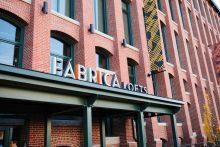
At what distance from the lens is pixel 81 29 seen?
13422mm

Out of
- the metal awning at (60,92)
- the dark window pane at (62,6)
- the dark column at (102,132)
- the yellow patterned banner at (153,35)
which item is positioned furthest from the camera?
the yellow patterned banner at (153,35)

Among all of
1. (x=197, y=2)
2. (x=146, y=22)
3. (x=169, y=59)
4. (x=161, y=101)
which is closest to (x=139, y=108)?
(x=161, y=101)

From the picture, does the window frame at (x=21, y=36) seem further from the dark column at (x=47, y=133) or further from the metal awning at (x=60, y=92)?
the metal awning at (x=60, y=92)

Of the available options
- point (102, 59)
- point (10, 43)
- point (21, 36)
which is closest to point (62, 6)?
point (21, 36)

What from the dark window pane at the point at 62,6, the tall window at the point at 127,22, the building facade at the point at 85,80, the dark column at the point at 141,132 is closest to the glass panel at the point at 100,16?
the building facade at the point at 85,80

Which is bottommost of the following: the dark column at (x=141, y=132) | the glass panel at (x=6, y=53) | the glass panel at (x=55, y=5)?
the dark column at (x=141, y=132)

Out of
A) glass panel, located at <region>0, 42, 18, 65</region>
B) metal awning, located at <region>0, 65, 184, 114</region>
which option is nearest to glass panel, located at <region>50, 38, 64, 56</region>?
glass panel, located at <region>0, 42, 18, 65</region>

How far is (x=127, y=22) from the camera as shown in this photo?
18.4 meters

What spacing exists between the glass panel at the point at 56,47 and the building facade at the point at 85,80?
57 mm

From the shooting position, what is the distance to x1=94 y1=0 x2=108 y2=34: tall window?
15.9 meters

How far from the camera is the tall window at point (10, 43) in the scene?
10273mm

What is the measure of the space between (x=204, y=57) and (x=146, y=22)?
13204mm

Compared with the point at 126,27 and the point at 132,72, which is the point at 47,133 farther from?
the point at 126,27

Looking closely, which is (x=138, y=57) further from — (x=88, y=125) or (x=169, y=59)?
(x=88, y=125)
